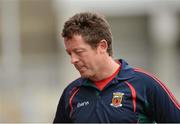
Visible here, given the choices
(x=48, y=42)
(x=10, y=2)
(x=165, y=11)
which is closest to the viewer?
(x=10, y=2)

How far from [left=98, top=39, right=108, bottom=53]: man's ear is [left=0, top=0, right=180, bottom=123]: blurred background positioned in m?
17.7

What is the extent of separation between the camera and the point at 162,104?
488 cm

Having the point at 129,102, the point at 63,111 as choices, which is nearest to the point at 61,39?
the point at 63,111

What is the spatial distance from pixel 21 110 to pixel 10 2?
11995 mm

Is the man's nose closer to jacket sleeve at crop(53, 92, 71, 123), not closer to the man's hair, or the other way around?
the man's hair

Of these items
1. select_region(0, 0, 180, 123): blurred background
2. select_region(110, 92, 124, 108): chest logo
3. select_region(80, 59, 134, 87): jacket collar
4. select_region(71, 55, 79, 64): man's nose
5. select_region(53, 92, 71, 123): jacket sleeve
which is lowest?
select_region(0, 0, 180, 123): blurred background

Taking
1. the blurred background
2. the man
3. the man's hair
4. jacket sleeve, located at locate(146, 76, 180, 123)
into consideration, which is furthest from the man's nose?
the blurred background

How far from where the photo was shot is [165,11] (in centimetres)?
2877

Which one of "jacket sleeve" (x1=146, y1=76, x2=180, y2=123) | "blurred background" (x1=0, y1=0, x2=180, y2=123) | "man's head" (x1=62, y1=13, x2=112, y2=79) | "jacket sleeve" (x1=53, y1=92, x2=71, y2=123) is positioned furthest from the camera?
"blurred background" (x1=0, y1=0, x2=180, y2=123)

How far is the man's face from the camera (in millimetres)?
4980

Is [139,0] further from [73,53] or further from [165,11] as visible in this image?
[73,53]

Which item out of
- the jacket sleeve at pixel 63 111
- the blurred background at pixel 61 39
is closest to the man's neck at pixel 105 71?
the jacket sleeve at pixel 63 111

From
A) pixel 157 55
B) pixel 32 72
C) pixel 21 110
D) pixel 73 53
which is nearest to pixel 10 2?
pixel 32 72

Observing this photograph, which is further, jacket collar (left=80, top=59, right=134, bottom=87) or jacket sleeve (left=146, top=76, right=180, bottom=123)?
jacket collar (left=80, top=59, right=134, bottom=87)
